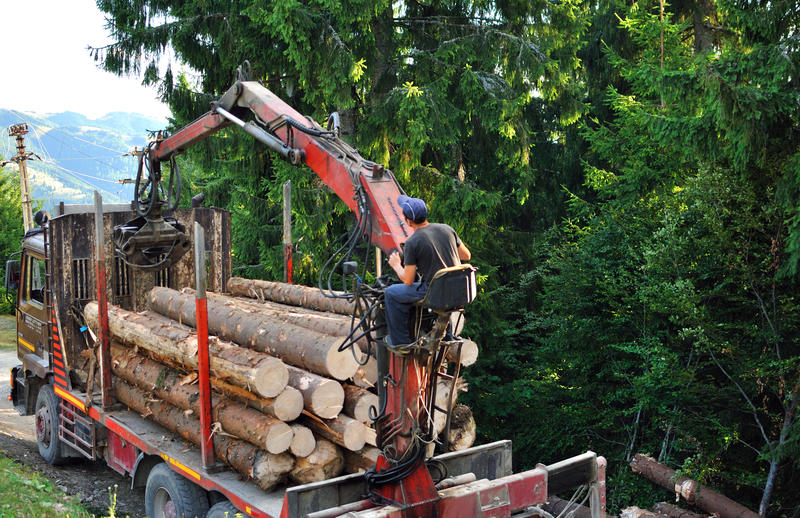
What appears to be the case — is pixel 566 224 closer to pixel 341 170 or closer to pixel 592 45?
pixel 592 45

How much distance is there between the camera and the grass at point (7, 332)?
26250 millimetres

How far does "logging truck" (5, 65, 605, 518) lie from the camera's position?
18.8 ft

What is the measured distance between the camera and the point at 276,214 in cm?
1731

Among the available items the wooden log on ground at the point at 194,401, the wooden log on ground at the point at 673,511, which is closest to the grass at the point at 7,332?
the wooden log on ground at the point at 194,401

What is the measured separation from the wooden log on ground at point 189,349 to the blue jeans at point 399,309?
5.62 ft

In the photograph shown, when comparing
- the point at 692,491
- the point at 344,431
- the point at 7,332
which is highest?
the point at 344,431

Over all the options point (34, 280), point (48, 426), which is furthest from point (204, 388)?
point (34, 280)

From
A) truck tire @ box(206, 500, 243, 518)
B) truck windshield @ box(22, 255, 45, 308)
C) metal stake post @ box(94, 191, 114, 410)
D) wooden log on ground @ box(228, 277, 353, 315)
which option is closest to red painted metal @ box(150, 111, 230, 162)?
metal stake post @ box(94, 191, 114, 410)

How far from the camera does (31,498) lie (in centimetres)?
879

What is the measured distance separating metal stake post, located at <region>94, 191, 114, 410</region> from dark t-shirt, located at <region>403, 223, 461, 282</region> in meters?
4.76

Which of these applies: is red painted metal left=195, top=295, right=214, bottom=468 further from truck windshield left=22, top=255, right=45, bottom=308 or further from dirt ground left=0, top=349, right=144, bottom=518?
truck windshield left=22, top=255, right=45, bottom=308

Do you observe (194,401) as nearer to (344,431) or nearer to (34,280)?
(344,431)

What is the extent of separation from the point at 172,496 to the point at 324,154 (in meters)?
3.88

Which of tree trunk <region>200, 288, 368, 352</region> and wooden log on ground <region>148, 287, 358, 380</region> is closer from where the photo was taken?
wooden log on ground <region>148, 287, 358, 380</region>
